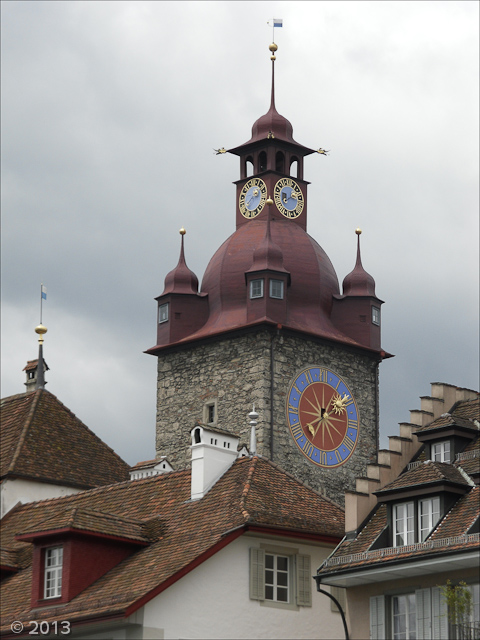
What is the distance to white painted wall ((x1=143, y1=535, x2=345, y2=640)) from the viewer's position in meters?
34.3

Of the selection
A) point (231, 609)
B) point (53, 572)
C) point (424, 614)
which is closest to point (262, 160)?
point (53, 572)

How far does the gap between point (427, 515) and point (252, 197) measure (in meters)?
30.3

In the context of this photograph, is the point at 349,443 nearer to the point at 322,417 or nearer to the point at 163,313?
the point at 322,417

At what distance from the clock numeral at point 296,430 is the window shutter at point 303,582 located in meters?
21.0

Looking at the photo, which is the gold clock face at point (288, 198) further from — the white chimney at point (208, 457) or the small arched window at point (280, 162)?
the white chimney at point (208, 457)

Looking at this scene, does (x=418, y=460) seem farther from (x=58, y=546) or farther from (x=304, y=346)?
(x=304, y=346)

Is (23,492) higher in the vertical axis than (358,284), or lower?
lower

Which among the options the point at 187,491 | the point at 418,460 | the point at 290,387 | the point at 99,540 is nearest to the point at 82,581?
the point at 99,540

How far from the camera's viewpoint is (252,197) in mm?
63312

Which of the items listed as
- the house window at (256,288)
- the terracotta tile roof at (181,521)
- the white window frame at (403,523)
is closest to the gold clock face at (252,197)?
the house window at (256,288)

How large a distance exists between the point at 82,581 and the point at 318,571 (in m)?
4.26

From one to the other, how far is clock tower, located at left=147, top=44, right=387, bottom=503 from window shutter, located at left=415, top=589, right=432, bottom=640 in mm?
22515

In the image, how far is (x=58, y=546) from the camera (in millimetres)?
36281

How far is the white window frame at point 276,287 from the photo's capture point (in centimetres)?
5919
